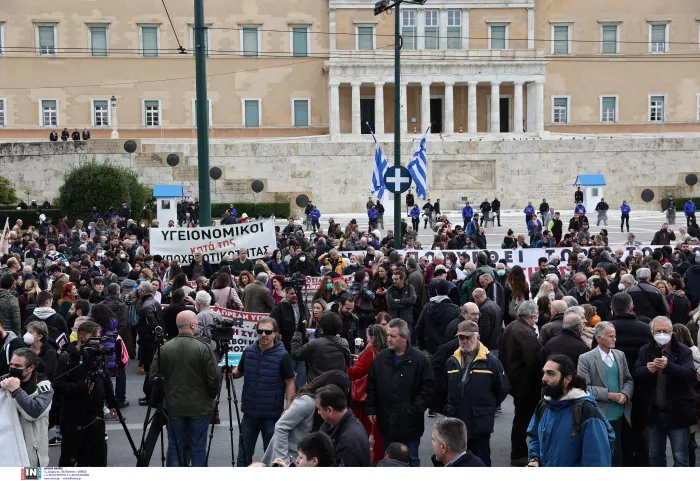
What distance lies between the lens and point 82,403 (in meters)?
8.72

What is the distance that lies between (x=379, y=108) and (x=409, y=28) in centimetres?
498

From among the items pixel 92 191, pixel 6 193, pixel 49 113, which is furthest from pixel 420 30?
pixel 92 191

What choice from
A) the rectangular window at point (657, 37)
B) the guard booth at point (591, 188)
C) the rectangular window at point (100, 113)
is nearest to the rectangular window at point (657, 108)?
the rectangular window at point (657, 37)

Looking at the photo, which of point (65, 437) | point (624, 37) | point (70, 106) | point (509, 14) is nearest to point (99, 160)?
point (70, 106)

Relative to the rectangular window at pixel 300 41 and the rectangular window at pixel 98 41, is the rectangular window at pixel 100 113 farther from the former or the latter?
the rectangular window at pixel 300 41

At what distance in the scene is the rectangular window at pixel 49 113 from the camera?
60375 millimetres

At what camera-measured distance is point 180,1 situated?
198 feet

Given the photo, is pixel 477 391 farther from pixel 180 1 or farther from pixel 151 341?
pixel 180 1

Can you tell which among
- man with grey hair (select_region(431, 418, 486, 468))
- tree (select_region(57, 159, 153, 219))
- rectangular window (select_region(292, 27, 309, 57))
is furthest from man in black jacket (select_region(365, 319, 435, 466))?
rectangular window (select_region(292, 27, 309, 57))

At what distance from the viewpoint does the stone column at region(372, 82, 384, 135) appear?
59812 mm

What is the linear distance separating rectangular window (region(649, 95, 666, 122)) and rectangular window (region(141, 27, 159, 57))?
29.3m

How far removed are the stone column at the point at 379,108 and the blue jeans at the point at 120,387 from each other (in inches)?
1906

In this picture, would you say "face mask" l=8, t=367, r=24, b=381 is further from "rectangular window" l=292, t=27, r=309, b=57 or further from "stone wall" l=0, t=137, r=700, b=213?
"rectangular window" l=292, t=27, r=309, b=57

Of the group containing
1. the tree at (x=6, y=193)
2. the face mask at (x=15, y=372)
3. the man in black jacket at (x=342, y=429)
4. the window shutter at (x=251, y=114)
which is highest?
the window shutter at (x=251, y=114)
